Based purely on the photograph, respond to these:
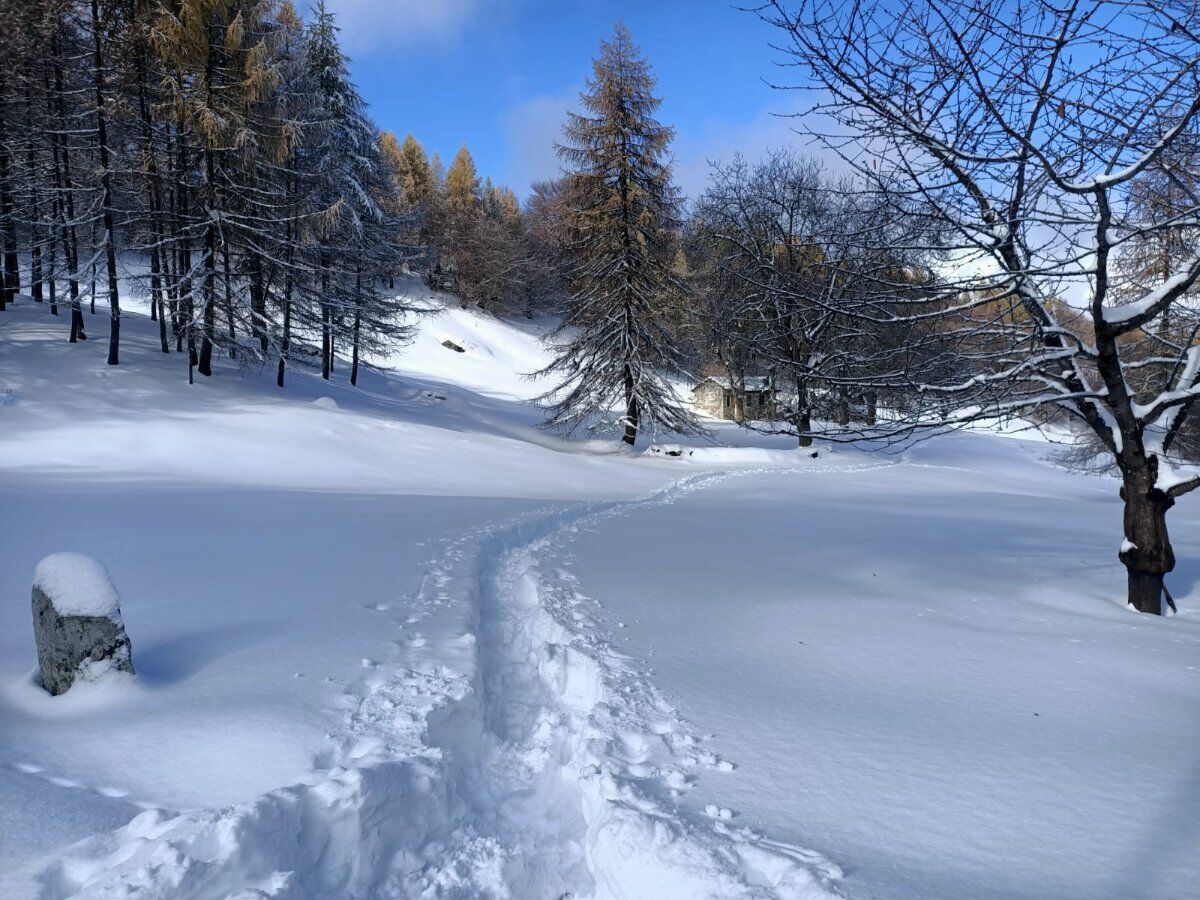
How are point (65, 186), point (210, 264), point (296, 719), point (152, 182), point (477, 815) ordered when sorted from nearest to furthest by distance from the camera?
point (477, 815) → point (296, 719) → point (210, 264) → point (152, 182) → point (65, 186)

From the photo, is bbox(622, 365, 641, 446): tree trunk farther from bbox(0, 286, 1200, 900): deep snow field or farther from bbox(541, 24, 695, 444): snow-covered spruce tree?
bbox(0, 286, 1200, 900): deep snow field

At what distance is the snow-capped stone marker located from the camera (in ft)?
11.2

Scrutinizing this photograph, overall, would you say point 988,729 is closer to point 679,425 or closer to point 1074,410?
point 1074,410

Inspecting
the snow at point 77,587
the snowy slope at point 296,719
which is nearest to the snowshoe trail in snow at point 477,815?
the snowy slope at point 296,719

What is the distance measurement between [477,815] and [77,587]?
8.07 feet

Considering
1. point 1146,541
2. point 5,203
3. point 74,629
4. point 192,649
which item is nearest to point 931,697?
point 1146,541

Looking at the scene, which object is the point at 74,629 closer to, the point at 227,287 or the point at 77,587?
the point at 77,587

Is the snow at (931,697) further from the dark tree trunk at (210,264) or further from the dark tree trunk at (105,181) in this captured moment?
the dark tree trunk at (105,181)

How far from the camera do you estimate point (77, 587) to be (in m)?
3.47

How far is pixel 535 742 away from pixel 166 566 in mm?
4067

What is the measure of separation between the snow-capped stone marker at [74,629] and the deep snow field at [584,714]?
13cm

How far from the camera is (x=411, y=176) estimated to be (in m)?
58.3

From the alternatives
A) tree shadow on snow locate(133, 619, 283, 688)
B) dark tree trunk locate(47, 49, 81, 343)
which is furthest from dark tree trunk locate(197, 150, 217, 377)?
tree shadow on snow locate(133, 619, 283, 688)

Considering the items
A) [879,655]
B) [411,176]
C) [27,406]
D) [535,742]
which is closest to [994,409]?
[879,655]
